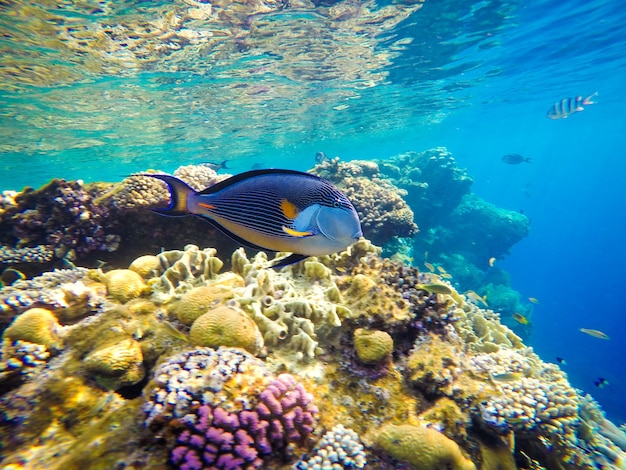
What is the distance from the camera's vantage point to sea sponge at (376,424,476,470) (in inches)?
93.3

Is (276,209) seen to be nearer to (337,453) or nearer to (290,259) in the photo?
(290,259)

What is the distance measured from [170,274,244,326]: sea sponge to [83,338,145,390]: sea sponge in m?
0.52

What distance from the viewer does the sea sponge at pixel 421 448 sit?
2369 millimetres

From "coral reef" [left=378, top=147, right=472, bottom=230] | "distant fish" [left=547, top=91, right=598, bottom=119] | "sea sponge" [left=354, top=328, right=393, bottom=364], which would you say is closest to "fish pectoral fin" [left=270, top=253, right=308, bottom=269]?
"sea sponge" [left=354, top=328, right=393, bottom=364]

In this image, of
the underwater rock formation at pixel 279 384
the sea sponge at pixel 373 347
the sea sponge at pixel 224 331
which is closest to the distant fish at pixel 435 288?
the underwater rock formation at pixel 279 384

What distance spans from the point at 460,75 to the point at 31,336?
85.5 feet

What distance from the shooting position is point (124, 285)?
3.66m

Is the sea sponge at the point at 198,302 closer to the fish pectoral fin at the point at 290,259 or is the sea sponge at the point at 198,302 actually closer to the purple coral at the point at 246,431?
the purple coral at the point at 246,431

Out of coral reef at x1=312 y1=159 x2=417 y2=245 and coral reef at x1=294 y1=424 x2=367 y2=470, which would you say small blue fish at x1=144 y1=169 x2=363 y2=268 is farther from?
coral reef at x1=312 y1=159 x2=417 y2=245

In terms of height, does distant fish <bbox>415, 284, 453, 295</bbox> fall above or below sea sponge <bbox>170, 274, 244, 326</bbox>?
above

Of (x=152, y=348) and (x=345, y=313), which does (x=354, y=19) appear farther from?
(x=152, y=348)

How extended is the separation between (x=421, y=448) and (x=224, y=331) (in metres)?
1.84

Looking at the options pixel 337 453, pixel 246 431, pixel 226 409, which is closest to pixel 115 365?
pixel 226 409

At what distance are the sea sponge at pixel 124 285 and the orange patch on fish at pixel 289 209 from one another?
303cm
